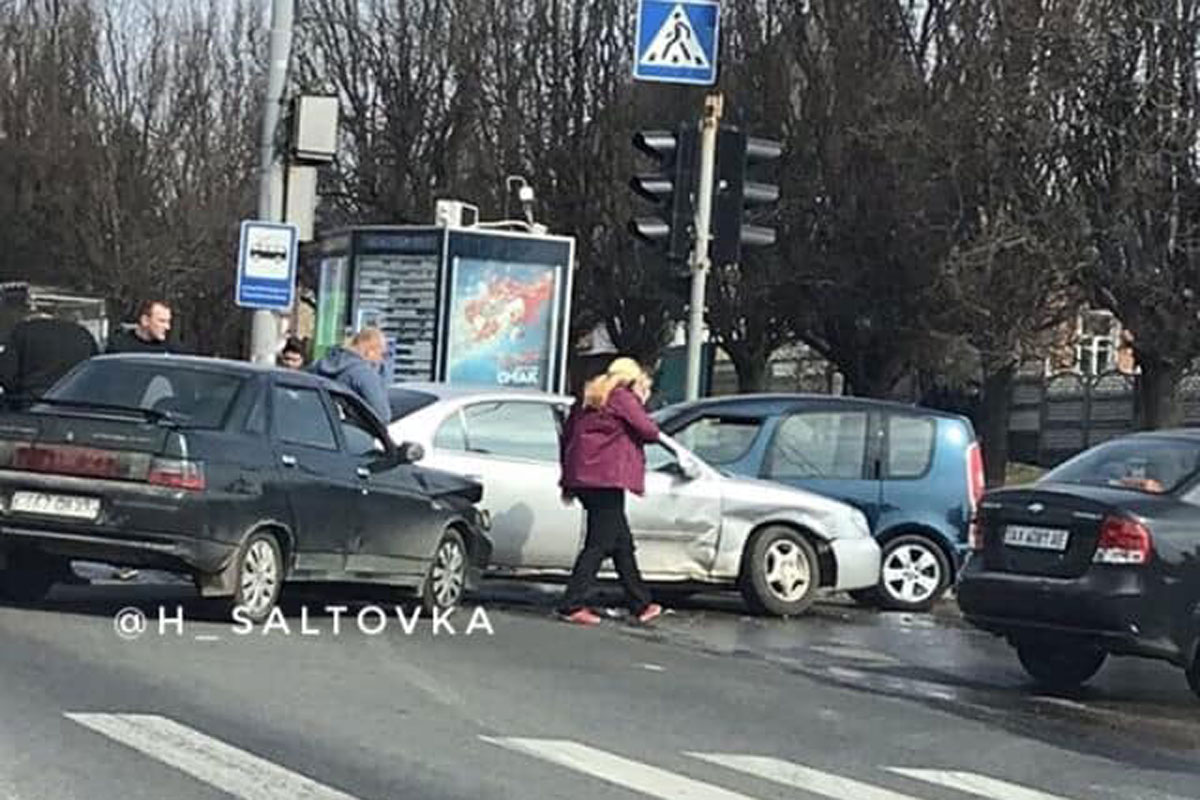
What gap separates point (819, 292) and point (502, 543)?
80.9ft

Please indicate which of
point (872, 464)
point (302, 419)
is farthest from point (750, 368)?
point (302, 419)

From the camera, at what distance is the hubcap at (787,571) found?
15531 mm

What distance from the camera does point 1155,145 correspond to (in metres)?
31.7

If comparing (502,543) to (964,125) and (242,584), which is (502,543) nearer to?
(242,584)

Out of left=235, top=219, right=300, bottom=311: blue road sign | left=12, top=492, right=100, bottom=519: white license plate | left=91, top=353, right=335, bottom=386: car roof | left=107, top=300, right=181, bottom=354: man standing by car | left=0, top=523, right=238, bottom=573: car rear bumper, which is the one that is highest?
left=235, top=219, right=300, bottom=311: blue road sign

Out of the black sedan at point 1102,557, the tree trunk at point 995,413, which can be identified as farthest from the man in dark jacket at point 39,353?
the tree trunk at point 995,413

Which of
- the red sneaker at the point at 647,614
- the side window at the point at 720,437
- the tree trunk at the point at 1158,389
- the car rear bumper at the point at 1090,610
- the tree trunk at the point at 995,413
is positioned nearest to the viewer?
the car rear bumper at the point at 1090,610

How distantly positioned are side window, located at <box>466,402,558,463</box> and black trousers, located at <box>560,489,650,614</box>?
105 centimetres

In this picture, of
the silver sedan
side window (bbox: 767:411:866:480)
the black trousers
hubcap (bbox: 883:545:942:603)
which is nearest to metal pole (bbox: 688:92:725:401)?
side window (bbox: 767:411:866:480)

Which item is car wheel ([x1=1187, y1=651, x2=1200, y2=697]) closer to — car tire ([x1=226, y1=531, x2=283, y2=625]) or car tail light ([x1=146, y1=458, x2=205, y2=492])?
car tire ([x1=226, y1=531, x2=283, y2=625])

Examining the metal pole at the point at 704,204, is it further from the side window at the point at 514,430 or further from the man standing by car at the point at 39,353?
the man standing by car at the point at 39,353

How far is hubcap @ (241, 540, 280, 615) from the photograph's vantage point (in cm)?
1214

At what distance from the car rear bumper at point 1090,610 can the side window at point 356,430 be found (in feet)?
12.5

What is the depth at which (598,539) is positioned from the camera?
13.9 metres
